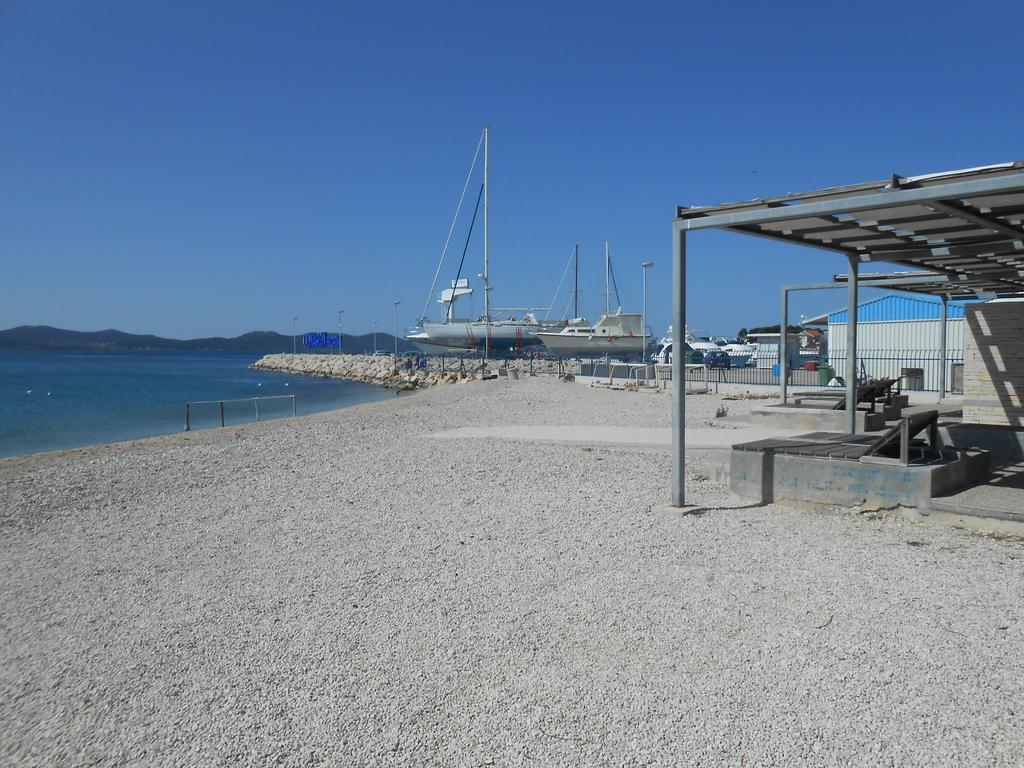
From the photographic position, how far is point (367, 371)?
72.6 m

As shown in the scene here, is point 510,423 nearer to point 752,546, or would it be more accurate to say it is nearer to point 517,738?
point 752,546

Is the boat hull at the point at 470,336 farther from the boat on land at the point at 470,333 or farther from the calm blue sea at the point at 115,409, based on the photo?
the calm blue sea at the point at 115,409

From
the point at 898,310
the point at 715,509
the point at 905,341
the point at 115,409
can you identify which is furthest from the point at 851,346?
the point at 115,409

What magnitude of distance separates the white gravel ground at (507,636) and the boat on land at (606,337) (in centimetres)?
6248

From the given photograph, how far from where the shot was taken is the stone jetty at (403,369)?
4597cm

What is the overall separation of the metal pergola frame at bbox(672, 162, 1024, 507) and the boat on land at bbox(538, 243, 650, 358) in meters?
59.9

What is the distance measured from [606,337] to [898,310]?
142 ft

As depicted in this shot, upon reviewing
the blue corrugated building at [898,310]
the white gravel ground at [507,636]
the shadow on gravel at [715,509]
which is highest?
the blue corrugated building at [898,310]

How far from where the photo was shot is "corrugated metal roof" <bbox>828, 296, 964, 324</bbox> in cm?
2636

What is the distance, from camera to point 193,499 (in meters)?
9.62

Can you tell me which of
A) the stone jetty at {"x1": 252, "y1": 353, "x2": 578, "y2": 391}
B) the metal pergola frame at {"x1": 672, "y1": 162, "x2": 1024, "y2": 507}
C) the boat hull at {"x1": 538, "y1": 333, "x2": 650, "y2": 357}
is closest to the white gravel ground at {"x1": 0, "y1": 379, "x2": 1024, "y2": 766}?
the metal pergola frame at {"x1": 672, "y1": 162, "x2": 1024, "y2": 507}

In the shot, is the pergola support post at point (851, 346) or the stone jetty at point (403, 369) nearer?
the pergola support post at point (851, 346)

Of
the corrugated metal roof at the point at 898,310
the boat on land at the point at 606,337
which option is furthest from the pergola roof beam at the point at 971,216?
the boat on land at the point at 606,337

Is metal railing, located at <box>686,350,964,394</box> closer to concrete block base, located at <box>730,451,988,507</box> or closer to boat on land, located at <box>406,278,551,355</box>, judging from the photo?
concrete block base, located at <box>730,451,988,507</box>
